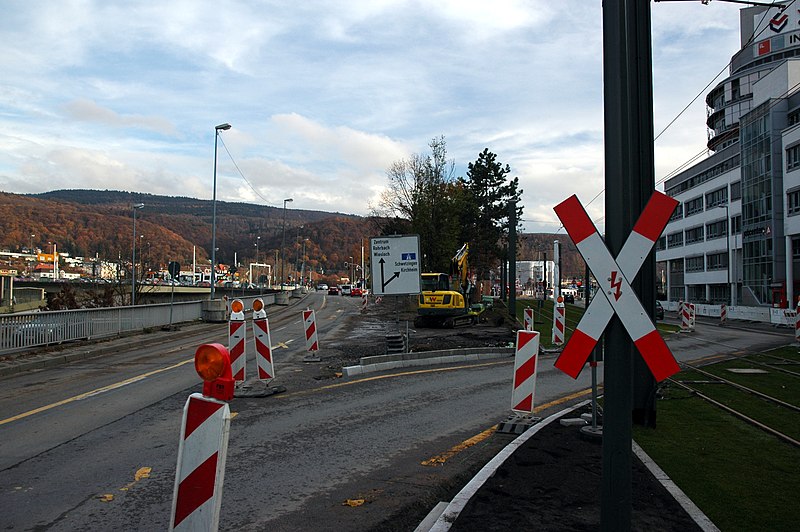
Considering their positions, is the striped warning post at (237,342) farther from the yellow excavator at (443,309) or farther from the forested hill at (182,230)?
the forested hill at (182,230)

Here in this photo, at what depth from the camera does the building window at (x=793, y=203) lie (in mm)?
49812

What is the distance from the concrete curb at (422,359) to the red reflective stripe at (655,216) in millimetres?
10482

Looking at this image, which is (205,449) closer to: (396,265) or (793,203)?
(396,265)

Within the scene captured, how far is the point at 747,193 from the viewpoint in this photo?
57938 millimetres

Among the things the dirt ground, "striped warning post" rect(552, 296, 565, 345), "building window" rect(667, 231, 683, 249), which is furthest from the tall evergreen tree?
the dirt ground

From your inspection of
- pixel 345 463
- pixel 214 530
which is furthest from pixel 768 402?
pixel 214 530

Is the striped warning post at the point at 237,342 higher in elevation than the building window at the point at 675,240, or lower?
lower

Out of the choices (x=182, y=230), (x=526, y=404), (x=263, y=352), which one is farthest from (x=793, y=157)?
(x=182, y=230)

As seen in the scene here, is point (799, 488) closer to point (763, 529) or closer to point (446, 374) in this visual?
point (763, 529)

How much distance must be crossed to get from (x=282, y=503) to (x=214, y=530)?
2.21 meters

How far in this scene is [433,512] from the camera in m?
5.16

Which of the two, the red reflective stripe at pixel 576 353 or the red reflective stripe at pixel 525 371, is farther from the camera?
the red reflective stripe at pixel 525 371

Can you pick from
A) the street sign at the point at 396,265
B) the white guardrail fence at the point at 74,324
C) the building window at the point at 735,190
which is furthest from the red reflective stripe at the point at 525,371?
the building window at the point at 735,190

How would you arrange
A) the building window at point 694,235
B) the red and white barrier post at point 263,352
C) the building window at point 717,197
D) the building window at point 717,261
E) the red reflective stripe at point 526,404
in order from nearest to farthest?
the red reflective stripe at point 526,404, the red and white barrier post at point 263,352, the building window at point 717,261, the building window at point 717,197, the building window at point 694,235
